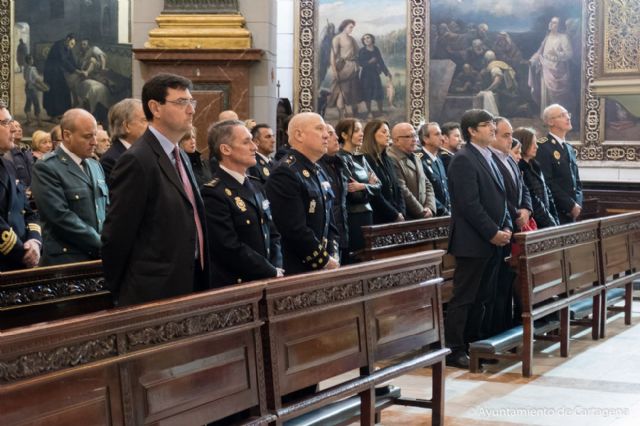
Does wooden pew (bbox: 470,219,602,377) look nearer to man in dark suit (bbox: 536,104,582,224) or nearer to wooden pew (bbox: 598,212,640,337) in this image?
wooden pew (bbox: 598,212,640,337)

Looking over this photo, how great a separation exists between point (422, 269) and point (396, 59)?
11.8 m

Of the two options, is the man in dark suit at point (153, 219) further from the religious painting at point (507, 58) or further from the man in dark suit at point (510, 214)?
the religious painting at point (507, 58)

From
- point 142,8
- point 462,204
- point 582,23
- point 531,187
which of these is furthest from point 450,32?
point 462,204

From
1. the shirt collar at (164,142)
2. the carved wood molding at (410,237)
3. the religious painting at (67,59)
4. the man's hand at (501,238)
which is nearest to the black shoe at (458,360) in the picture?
the man's hand at (501,238)

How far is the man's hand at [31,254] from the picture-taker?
226 inches

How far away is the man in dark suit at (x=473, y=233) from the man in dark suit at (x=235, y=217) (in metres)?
2.23

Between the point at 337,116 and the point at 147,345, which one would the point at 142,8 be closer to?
the point at 337,116

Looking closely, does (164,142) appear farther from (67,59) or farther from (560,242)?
(67,59)

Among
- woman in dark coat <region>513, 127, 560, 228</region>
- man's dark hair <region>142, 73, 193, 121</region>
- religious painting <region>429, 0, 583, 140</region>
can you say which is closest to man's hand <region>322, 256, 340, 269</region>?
man's dark hair <region>142, 73, 193, 121</region>

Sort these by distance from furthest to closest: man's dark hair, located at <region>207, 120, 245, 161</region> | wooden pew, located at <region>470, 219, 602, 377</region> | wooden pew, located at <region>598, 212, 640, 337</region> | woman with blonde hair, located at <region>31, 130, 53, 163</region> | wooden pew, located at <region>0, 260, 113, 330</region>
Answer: woman with blonde hair, located at <region>31, 130, 53, 163</region>
wooden pew, located at <region>598, 212, 640, 337</region>
wooden pew, located at <region>470, 219, 602, 377</region>
man's dark hair, located at <region>207, 120, 245, 161</region>
wooden pew, located at <region>0, 260, 113, 330</region>

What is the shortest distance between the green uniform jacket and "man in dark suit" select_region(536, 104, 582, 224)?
513 centimetres

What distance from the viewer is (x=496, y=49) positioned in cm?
1605

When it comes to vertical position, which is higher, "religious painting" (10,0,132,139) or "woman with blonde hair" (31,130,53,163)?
"religious painting" (10,0,132,139)

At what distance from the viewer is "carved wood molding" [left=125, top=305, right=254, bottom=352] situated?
3.47 m
